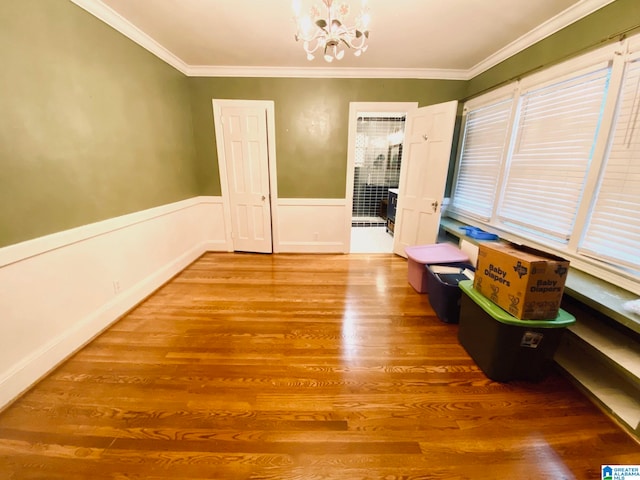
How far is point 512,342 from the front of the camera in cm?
153

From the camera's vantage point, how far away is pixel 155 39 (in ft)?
8.59

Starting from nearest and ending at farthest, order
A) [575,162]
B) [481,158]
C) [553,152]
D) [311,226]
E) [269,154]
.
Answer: [575,162] < [553,152] < [481,158] < [269,154] < [311,226]

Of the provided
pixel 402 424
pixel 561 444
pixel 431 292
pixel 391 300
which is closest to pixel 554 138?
pixel 431 292

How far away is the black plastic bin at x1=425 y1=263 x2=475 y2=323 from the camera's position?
2.19 metres

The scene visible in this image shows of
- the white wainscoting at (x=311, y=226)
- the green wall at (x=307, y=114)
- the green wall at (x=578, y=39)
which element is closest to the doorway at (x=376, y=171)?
the white wainscoting at (x=311, y=226)

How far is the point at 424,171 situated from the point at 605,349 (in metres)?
2.45

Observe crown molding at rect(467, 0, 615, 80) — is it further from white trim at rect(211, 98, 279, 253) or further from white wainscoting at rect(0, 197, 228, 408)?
white wainscoting at rect(0, 197, 228, 408)

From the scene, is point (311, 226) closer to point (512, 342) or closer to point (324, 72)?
point (324, 72)

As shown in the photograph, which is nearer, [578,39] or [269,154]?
[578,39]

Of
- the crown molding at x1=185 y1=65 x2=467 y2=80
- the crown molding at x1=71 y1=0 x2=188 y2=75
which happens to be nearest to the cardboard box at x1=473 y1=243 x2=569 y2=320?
the crown molding at x1=185 y1=65 x2=467 y2=80

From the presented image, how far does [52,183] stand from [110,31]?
1481mm

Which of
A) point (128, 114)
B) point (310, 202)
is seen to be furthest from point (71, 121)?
point (310, 202)

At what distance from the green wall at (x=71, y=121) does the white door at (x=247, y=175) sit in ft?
3.10

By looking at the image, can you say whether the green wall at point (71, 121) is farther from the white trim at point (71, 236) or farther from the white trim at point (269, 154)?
the white trim at point (269, 154)
